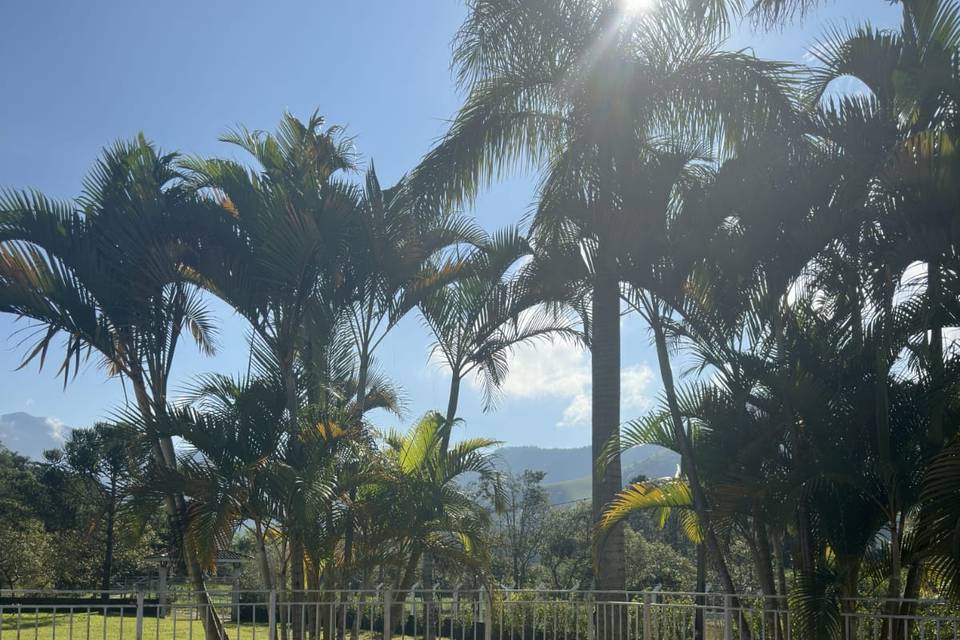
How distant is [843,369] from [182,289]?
272 inches

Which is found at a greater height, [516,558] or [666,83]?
[666,83]

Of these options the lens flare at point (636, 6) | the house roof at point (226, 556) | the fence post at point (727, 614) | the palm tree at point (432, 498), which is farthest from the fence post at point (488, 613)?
the lens flare at point (636, 6)

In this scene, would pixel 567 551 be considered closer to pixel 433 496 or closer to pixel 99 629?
pixel 99 629

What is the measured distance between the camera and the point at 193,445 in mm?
8391

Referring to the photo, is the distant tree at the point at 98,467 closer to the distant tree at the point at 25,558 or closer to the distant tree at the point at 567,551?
the distant tree at the point at 25,558

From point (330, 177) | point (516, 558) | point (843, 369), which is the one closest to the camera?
point (843, 369)

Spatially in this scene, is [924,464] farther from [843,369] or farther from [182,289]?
[182,289]

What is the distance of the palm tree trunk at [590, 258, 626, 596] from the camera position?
884cm

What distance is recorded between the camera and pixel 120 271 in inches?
383

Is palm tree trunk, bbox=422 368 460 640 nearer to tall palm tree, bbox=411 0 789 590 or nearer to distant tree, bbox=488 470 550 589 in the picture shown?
tall palm tree, bbox=411 0 789 590

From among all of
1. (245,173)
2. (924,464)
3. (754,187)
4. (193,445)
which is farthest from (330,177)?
(924,464)

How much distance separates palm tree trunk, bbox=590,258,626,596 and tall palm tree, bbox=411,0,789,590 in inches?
Answer: 0.4

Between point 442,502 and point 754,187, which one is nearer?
point 754,187

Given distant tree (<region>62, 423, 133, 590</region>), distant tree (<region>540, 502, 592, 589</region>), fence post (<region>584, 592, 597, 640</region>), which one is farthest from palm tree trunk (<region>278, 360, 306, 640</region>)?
distant tree (<region>540, 502, 592, 589</region>)
